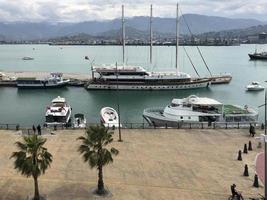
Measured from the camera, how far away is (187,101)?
188 feet

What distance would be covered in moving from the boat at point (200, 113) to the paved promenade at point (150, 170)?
1150 centimetres

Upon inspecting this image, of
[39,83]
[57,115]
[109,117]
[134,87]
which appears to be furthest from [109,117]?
[39,83]

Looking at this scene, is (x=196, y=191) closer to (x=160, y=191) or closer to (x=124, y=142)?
(x=160, y=191)

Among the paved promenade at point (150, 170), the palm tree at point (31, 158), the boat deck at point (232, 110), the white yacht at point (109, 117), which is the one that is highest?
the palm tree at point (31, 158)

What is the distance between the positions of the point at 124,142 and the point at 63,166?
8291 mm

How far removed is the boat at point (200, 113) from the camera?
180ft

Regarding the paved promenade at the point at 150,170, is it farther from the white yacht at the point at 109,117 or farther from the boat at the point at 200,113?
the white yacht at the point at 109,117

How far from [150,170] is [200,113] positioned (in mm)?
24155

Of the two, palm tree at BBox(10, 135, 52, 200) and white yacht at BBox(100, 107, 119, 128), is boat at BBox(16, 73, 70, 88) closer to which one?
white yacht at BBox(100, 107, 119, 128)

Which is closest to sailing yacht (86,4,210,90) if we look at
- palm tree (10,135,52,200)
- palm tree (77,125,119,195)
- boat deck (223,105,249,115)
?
boat deck (223,105,249,115)

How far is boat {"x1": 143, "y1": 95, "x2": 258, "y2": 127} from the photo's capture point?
54.9 m

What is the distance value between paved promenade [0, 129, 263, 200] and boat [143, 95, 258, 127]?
11500 millimetres

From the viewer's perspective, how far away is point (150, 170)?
108 ft

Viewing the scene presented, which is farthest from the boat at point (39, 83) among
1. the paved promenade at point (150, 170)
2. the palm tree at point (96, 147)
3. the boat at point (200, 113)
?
the palm tree at point (96, 147)
